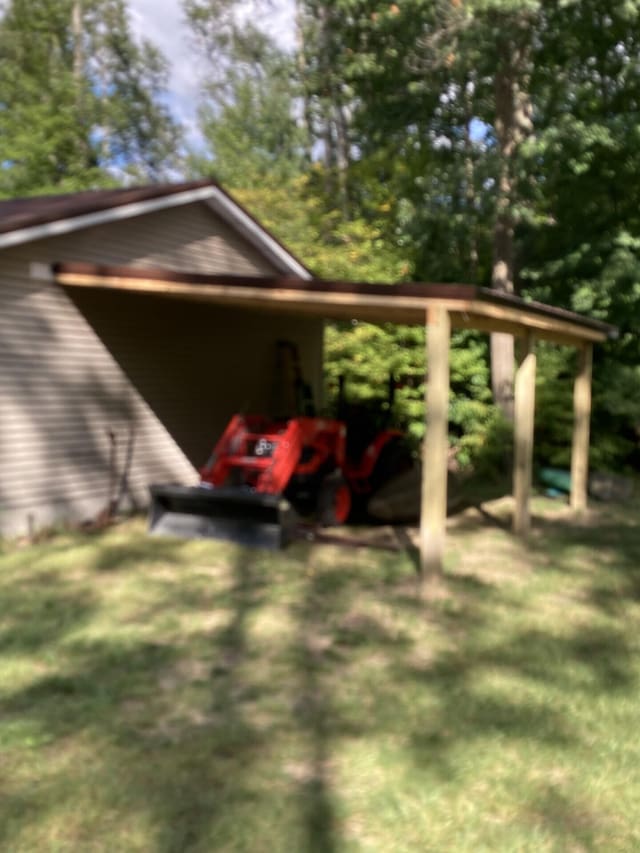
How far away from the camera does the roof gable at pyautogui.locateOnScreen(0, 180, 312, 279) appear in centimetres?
709

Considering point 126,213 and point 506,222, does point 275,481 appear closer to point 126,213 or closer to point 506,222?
point 126,213

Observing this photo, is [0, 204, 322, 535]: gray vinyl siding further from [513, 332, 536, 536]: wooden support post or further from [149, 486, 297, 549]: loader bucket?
[513, 332, 536, 536]: wooden support post

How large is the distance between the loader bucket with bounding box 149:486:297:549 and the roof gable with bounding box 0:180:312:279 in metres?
2.63

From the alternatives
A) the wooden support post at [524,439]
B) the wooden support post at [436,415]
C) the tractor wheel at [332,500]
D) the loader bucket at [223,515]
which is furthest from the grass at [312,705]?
the tractor wheel at [332,500]

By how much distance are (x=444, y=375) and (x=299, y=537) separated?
2.66 meters

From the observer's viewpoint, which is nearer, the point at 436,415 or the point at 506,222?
the point at 436,415

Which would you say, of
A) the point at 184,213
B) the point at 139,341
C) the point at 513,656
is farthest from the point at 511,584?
the point at 184,213

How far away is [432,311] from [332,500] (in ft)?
10.1

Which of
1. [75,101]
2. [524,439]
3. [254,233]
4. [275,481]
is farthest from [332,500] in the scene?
[75,101]

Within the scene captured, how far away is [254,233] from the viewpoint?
34.2 ft

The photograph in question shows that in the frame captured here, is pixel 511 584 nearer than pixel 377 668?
No

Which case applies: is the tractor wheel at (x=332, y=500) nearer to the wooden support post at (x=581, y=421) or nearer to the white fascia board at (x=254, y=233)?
the wooden support post at (x=581, y=421)

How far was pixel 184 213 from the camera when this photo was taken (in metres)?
9.45

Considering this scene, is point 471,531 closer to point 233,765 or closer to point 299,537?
point 299,537
